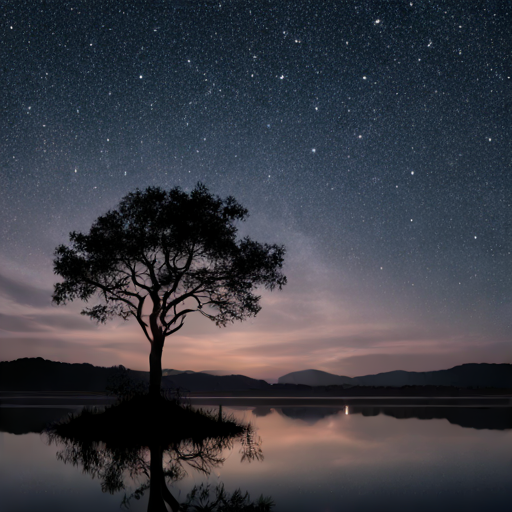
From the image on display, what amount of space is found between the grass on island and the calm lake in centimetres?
274

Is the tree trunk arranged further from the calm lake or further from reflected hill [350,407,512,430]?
reflected hill [350,407,512,430]

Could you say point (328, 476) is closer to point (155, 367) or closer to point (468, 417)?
point (155, 367)

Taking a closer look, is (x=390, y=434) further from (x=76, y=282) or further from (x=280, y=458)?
(x=76, y=282)

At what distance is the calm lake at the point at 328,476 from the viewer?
847 centimetres

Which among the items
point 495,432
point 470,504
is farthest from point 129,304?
point 470,504

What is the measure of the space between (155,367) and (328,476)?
54.7 feet

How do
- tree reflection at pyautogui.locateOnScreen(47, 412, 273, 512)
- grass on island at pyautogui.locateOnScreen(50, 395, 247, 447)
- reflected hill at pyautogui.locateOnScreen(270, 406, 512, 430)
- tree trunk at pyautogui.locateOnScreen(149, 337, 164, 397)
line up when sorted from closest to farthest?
tree reflection at pyautogui.locateOnScreen(47, 412, 273, 512) < grass on island at pyautogui.locateOnScreen(50, 395, 247, 447) < tree trunk at pyautogui.locateOnScreen(149, 337, 164, 397) < reflected hill at pyautogui.locateOnScreen(270, 406, 512, 430)

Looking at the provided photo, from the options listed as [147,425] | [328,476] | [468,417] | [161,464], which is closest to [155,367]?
[147,425]

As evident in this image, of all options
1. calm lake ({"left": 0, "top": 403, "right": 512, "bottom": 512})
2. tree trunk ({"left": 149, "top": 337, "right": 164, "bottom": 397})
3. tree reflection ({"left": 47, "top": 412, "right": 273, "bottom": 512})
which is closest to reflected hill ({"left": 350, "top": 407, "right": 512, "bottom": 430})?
calm lake ({"left": 0, "top": 403, "right": 512, "bottom": 512})

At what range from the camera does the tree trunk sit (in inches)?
981

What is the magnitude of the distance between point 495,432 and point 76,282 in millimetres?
24213

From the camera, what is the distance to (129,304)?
92.8 ft

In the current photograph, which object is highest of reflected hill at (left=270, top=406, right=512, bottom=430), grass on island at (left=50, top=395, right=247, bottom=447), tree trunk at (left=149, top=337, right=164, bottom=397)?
tree trunk at (left=149, top=337, right=164, bottom=397)

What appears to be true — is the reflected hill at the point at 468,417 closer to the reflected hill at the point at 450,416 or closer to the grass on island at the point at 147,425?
the reflected hill at the point at 450,416
